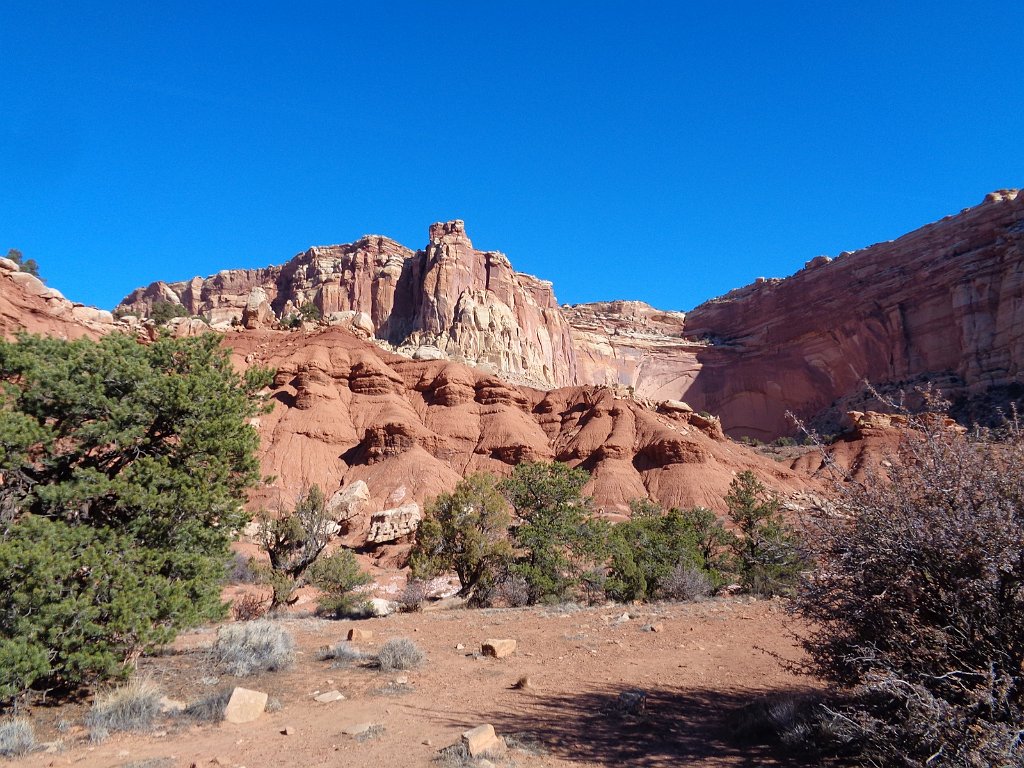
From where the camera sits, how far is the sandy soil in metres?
5.70

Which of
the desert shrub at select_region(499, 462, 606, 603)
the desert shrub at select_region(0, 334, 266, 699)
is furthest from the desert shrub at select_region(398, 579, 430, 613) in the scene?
the desert shrub at select_region(0, 334, 266, 699)

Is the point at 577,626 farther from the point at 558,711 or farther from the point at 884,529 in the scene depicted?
the point at 884,529

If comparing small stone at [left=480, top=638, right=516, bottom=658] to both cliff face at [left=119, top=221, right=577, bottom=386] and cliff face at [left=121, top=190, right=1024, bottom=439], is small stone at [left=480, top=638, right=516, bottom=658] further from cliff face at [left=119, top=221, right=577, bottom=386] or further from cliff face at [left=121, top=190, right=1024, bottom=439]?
cliff face at [left=119, top=221, right=577, bottom=386]

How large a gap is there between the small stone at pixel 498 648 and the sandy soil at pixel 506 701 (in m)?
0.18

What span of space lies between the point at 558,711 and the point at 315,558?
1463 cm

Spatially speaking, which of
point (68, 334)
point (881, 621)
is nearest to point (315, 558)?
point (881, 621)

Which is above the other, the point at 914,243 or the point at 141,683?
the point at 914,243

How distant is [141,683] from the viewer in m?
7.47

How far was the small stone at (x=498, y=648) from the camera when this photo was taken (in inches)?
390

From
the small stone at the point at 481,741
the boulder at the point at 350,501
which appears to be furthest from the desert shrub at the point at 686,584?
the boulder at the point at 350,501

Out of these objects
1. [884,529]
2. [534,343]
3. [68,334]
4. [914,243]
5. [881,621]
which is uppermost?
[914,243]

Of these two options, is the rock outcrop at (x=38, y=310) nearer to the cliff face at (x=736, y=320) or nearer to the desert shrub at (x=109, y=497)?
the cliff face at (x=736, y=320)

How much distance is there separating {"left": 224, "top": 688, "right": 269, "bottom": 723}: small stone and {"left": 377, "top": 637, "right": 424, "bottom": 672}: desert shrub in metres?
2.19

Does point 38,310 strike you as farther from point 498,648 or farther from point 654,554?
point 498,648
